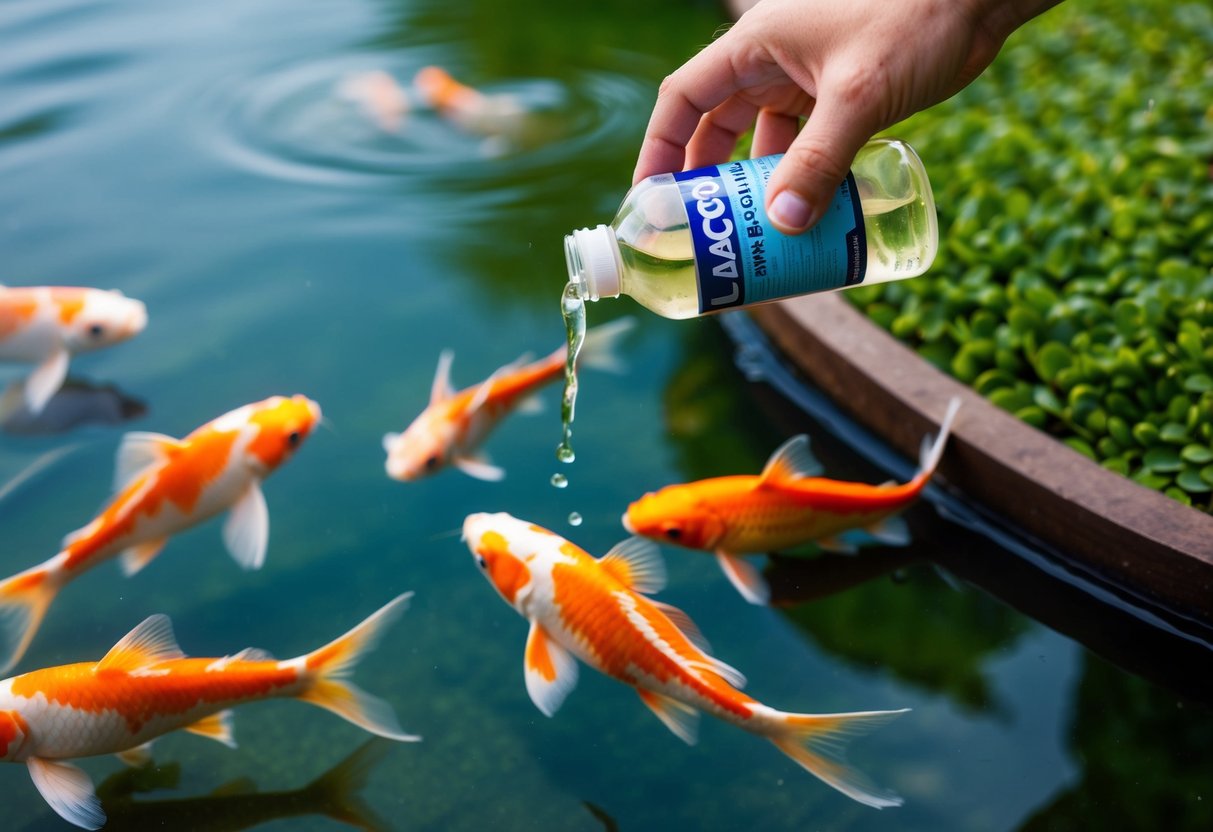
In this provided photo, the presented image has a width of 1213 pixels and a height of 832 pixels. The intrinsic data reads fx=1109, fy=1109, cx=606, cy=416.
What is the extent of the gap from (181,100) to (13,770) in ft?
12.4

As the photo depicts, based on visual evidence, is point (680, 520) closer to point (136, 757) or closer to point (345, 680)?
point (345, 680)

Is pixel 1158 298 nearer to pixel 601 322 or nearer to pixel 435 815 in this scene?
pixel 601 322

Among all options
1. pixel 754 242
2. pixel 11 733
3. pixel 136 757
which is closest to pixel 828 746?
pixel 754 242

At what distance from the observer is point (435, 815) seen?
211 centimetres

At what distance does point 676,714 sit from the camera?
2.15 m

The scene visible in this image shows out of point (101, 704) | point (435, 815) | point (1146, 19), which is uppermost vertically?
point (1146, 19)

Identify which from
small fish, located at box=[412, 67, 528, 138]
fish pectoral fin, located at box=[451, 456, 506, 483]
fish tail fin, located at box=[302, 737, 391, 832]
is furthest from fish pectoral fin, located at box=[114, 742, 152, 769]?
small fish, located at box=[412, 67, 528, 138]

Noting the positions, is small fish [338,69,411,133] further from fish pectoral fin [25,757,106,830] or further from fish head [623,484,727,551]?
fish pectoral fin [25,757,106,830]

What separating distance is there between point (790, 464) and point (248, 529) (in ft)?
4.18

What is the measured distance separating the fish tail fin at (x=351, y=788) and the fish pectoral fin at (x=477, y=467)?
786 mm

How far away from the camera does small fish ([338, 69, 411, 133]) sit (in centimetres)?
492

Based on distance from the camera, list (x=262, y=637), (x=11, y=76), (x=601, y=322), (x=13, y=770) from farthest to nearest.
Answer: (x=11, y=76), (x=601, y=322), (x=262, y=637), (x=13, y=770)

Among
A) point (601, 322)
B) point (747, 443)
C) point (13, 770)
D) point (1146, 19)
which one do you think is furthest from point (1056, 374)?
point (1146, 19)

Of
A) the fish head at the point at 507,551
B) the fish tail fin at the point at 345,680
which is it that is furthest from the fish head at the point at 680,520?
the fish tail fin at the point at 345,680
